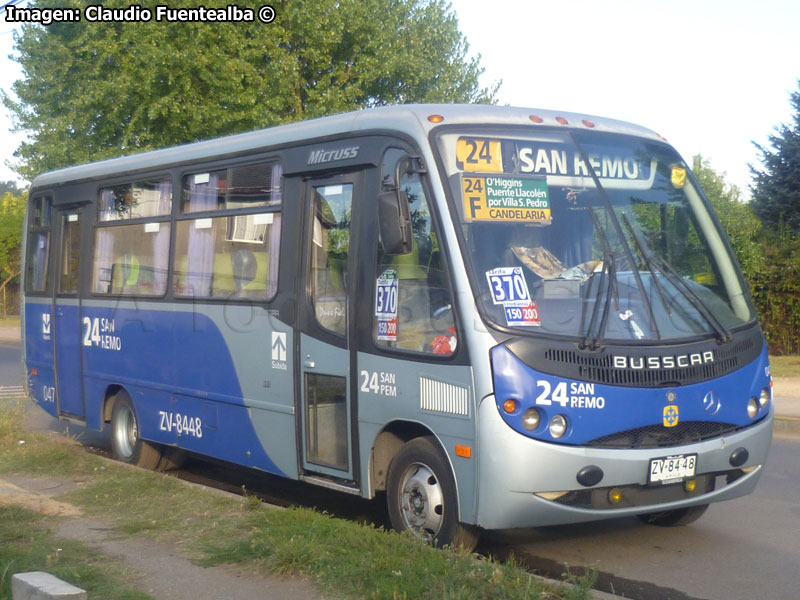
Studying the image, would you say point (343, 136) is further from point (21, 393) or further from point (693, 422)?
point (21, 393)

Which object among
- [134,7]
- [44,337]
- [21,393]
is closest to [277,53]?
[134,7]

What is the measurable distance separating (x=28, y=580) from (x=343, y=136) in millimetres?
3838

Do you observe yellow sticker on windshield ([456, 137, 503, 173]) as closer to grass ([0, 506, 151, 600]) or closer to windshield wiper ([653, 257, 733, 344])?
windshield wiper ([653, 257, 733, 344])

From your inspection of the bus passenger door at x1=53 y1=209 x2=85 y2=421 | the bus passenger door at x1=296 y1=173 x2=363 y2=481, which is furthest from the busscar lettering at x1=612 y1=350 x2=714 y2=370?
the bus passenger door at x1=53 y1=209 x2=85 y2=421

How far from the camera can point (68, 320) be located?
1170cm

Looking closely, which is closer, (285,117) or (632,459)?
(632,459)

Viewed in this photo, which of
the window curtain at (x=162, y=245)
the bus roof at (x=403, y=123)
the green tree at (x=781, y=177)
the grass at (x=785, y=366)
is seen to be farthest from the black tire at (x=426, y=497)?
the green tree at (x=781, y=177)

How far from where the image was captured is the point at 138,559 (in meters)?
6.52

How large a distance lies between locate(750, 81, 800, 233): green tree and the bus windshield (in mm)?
22234

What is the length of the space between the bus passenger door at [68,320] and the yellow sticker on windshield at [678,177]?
6880 mm

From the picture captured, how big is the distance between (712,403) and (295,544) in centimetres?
275

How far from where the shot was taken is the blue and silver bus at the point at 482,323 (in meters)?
6.18

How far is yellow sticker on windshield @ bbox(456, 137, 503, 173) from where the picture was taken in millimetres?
6703

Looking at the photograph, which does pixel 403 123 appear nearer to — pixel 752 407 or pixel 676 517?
pixel 752 407
